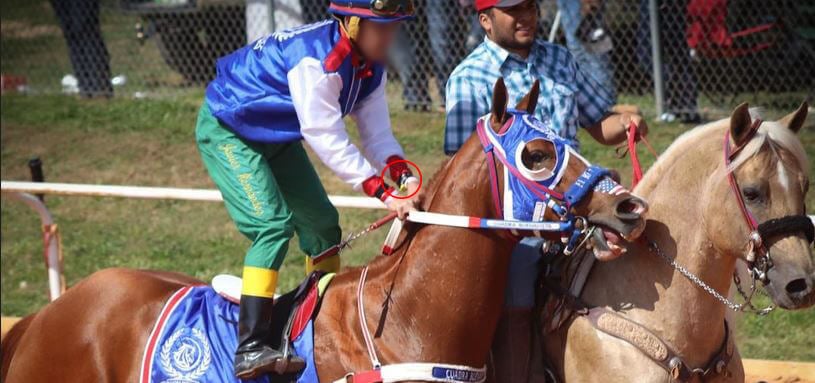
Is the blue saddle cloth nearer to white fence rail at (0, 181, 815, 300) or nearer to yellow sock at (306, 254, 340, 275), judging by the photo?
yellow sock at (306, 254, 340, 275)

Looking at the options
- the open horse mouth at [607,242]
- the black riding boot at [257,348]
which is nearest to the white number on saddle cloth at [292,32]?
the black riding boot at [257,348]

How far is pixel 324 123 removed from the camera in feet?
13.4

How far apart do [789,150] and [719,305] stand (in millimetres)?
621

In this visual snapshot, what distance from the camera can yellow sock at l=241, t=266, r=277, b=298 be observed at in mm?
4273

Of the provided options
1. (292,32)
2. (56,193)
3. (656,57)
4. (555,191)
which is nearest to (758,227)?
(555,191)

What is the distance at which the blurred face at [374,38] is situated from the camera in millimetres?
4172

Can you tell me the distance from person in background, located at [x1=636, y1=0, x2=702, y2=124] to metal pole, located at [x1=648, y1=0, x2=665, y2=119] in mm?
57

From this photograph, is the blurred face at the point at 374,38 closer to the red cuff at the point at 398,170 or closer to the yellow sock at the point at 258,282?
the red cuff at the point at 398,170

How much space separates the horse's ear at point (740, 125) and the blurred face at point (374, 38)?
50.4 inches

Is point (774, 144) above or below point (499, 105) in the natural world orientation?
below

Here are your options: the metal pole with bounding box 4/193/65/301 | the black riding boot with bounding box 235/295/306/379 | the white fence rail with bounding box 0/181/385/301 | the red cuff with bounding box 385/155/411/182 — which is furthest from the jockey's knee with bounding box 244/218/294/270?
the metal pole with bounding box 4/193/65/301

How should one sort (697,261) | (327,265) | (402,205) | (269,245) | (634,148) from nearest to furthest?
(697,261) → (402,205) → (269,245) → (634,148) → (327,265)

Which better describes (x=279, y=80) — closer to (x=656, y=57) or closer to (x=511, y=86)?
(x=511, y=86)

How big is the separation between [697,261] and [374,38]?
1.43 meters
